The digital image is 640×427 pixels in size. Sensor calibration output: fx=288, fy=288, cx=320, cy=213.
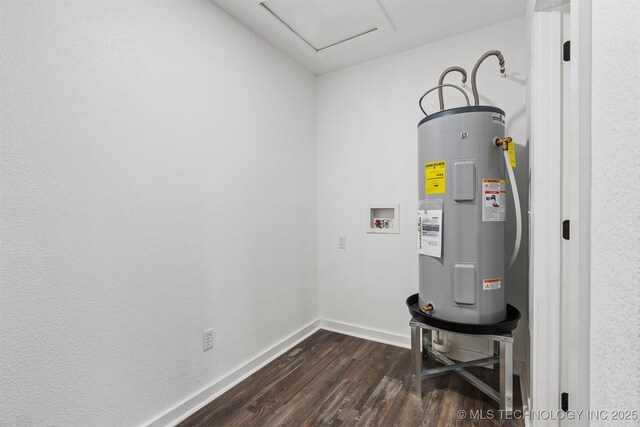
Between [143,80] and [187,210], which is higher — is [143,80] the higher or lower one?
the higher one

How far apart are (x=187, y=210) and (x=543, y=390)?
1.89 meters

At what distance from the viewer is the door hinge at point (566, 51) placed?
1.18m

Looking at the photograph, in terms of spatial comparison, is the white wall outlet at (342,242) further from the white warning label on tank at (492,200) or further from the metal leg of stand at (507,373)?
the metal leg of stand at (507,373)

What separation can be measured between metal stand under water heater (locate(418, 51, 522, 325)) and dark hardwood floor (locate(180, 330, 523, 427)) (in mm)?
507

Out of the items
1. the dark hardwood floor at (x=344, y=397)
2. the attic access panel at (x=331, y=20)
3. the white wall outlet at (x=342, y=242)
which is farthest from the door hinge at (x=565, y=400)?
the attic access panel at (x=331, y=20)

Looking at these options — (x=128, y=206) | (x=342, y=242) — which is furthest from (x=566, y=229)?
(x=128, y=206)

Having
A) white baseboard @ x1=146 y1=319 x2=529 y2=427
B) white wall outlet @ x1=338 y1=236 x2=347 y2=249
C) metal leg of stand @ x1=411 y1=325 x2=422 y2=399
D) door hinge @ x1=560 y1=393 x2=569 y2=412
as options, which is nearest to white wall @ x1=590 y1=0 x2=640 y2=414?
door hinge @ x1=560 y1=393 x2=569 y2=412

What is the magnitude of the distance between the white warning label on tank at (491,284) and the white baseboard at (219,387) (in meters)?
1.50

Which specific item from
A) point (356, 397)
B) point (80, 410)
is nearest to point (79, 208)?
point (80, 410)

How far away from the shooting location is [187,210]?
1.60 m

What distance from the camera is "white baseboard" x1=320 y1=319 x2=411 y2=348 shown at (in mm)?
2318

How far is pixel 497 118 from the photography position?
157 centimetres

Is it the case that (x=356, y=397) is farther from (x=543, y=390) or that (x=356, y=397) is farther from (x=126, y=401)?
(x=126, y=401)

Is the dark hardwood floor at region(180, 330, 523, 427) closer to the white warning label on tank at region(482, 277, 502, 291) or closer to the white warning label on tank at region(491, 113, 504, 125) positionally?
the white warning label on tank at region(482, 277, 502, 291)
